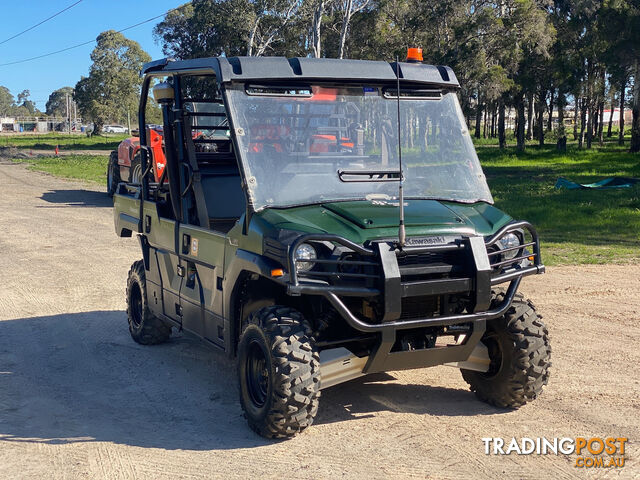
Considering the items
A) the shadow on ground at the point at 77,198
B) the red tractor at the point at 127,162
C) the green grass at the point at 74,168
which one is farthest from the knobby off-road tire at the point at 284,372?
the green grass at the point at 74,168

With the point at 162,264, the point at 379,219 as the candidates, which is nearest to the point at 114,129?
the point at 162,264

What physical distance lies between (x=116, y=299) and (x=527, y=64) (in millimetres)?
38222

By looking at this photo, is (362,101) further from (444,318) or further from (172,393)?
(172,393)

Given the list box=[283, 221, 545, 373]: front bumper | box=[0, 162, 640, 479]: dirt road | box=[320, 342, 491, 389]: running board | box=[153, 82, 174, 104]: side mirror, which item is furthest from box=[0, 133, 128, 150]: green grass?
box=[283, 221, 545, 373]: front bumper

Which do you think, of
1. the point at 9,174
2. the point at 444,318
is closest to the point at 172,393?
the point at 444,318

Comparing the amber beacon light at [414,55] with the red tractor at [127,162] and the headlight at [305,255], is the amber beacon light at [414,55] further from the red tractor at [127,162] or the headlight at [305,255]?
the red tractor at [127,162]

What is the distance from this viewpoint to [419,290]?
4.66 meters

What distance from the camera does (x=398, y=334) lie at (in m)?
5.08

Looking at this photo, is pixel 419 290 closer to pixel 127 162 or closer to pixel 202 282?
pixel 202 282

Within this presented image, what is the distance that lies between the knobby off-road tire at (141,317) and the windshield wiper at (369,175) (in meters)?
2.66

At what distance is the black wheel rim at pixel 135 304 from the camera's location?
7.54 metres

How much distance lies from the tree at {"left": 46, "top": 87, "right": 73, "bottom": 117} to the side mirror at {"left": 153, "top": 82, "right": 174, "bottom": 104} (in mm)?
175317

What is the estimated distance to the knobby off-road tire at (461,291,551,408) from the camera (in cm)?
534

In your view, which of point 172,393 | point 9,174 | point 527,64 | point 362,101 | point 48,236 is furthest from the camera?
point 527,64
